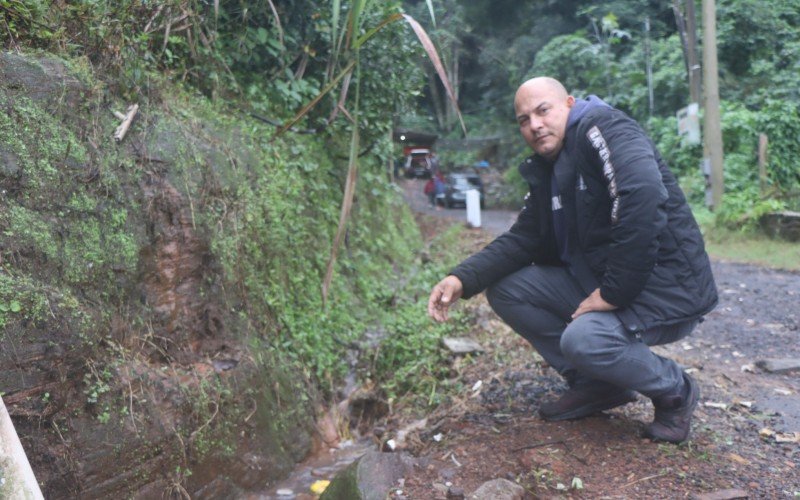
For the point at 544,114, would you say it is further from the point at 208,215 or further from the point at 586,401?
the point at 208,215

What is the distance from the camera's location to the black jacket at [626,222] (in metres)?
2.78

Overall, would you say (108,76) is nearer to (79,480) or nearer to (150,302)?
(150,302)

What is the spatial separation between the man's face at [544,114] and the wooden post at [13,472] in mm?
2267

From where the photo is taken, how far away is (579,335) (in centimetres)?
294

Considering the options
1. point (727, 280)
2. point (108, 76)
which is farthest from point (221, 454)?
point (727, 280)

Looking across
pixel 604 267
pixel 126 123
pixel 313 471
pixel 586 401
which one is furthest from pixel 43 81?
pixel 586 401

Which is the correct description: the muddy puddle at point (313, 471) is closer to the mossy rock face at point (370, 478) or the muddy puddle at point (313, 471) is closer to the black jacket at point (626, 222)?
the mossy rock face at point (370, 478)

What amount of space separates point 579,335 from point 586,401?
1.90ft

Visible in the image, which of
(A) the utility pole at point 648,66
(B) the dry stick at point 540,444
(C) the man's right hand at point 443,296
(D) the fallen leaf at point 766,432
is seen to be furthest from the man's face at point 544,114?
(A) the utility pole at point 648,66

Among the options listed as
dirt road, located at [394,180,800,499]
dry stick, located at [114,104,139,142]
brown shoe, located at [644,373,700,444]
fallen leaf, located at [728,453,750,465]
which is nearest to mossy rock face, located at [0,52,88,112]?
dry stick, located at [114,104,139,142]

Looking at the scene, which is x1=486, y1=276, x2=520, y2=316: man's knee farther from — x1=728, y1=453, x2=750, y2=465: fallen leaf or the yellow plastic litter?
the yellow plastic litter

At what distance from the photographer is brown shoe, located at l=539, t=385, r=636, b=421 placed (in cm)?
334

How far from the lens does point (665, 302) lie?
116 inches

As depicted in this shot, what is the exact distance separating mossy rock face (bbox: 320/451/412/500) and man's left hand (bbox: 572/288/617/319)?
1067 mm
